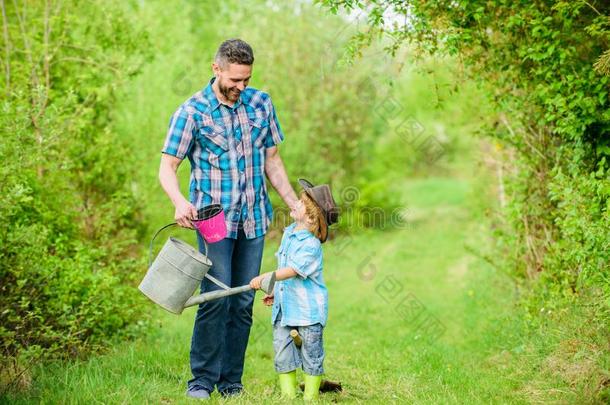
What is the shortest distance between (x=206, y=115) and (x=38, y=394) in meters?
1.85

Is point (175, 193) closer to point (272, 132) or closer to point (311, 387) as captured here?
point (272, 132)

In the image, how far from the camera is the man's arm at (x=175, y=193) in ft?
13.9

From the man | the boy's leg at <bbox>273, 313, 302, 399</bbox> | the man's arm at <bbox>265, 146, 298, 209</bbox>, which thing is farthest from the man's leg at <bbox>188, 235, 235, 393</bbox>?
the man's arm at <bbox>265, 146, 298, 209</bbox>

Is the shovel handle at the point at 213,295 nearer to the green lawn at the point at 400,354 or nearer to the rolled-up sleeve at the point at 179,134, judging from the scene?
the green lawn at the point at 400,354

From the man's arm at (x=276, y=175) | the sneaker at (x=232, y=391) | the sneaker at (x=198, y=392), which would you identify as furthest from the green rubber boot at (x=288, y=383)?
the man's arm at (x=276, y=175)

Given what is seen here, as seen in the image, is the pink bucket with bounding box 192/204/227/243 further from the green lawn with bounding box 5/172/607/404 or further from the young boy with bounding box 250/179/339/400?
the green lawn with bounding box 5/172/607/404

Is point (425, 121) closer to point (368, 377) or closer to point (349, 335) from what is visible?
point (349, 335)

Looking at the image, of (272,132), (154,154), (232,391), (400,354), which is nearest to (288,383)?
(232,391)

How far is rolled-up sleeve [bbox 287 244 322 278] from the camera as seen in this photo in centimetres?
453

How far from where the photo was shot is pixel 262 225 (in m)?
4.75

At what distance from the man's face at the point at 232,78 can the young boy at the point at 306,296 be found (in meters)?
0.70

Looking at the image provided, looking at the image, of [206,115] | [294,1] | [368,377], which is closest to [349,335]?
[368,377]

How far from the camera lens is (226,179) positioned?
4582 mm

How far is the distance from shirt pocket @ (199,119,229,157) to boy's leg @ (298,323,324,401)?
45.5 inches
